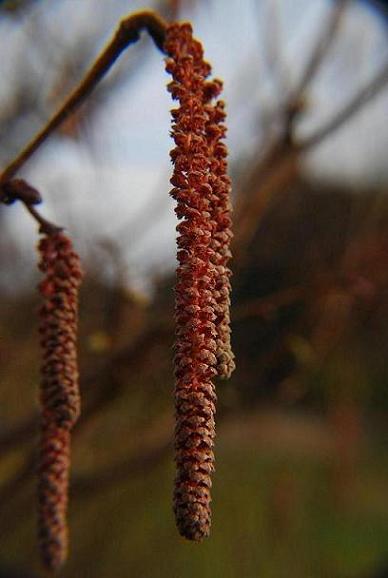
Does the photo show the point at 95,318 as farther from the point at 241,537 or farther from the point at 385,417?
the point at 385,417

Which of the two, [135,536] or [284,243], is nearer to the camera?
[284,243]

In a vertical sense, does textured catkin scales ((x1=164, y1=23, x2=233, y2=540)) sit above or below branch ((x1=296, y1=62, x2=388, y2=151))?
below

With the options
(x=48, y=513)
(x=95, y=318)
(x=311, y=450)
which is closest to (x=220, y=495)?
(x=311, y=450)

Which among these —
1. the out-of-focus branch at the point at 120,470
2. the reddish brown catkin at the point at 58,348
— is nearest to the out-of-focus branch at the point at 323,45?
the out-of-focus branch at the point at 120,470

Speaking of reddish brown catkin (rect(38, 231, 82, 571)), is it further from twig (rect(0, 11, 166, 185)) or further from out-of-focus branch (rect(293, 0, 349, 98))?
out-of-focus branch (rect(293, 0, 349, 98))

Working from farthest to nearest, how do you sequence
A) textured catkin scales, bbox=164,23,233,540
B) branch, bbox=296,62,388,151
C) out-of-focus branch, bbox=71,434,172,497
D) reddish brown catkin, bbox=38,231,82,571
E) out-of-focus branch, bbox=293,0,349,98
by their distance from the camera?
out-of-focus branch, bbox=71,434,172,497
out-of-focus branch, bbox=293,0,349,98
branch, bbox=296,62,388,151
reddish brown catkin, bbox=38,231,82,571
textured catkin scales, bbox=164,23,233,540

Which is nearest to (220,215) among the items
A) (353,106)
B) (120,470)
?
(353,106)

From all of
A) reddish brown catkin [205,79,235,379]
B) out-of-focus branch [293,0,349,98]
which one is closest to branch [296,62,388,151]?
out-of-focus branch [293,0,349,98]

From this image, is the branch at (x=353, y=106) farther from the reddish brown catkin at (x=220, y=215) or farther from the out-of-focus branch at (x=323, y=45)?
the reddish brown catkin at (x=220, y=215)
